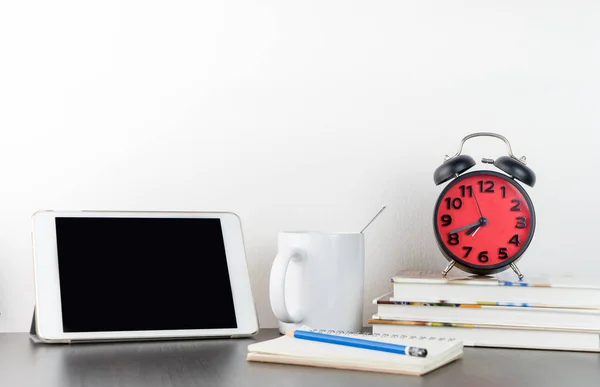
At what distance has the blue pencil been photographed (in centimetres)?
81

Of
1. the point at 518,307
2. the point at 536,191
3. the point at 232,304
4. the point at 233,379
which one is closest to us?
the point at 233,379

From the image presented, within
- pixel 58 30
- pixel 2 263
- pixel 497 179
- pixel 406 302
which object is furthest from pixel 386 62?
pixel 2 263

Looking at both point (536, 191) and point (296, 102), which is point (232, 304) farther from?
point (536, 191)

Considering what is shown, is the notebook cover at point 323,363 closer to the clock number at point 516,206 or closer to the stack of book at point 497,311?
the stack of book at point 497,311

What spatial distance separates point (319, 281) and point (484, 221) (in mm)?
251

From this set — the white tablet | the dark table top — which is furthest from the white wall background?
the dark table top

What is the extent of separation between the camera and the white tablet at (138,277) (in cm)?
98

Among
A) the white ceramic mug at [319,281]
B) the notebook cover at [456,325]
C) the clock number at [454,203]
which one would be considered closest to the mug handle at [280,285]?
the white ceramic mug at [319,281]

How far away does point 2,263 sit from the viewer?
1.15 m

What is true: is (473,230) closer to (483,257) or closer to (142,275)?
(483,257)

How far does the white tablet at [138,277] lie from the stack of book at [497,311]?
22cm

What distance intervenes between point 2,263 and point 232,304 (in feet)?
1.29

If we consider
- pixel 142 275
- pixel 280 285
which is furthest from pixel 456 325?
pixel 142 275

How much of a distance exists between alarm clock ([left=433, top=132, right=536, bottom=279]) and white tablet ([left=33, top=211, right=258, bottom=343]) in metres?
0.31
